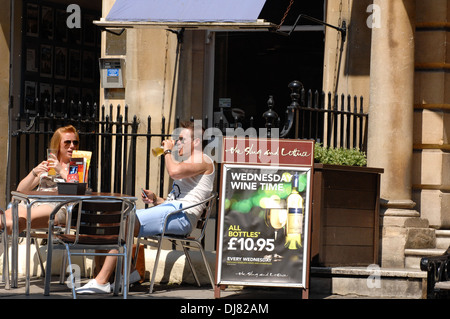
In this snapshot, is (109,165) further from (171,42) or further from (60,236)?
(60,236)

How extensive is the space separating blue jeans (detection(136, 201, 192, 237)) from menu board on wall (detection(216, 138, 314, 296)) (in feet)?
2.18

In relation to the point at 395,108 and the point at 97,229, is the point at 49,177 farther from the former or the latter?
the point at 395,108

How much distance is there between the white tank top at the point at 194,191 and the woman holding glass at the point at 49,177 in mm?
1078

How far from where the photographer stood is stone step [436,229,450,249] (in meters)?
9.80

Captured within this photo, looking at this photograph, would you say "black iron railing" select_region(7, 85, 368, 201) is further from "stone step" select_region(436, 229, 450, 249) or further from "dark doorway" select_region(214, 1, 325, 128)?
"stone step" select_region(436, 229, 450, 249)

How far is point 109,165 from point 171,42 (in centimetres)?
165


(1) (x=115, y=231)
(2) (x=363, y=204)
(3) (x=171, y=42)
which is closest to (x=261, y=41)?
(3) (x=171, y=42)

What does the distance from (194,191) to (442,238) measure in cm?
274

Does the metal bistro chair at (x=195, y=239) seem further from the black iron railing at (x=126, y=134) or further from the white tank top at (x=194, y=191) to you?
the black iron railing at (x=126, y=134)

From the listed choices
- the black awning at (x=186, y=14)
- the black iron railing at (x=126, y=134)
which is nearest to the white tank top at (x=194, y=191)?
the black iron railing at (x=126, y=134)

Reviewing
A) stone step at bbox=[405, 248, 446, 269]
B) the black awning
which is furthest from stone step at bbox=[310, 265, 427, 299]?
the black awning

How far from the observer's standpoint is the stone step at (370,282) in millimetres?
8562

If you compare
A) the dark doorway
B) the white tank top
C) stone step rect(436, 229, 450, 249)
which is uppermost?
the dark doorway
